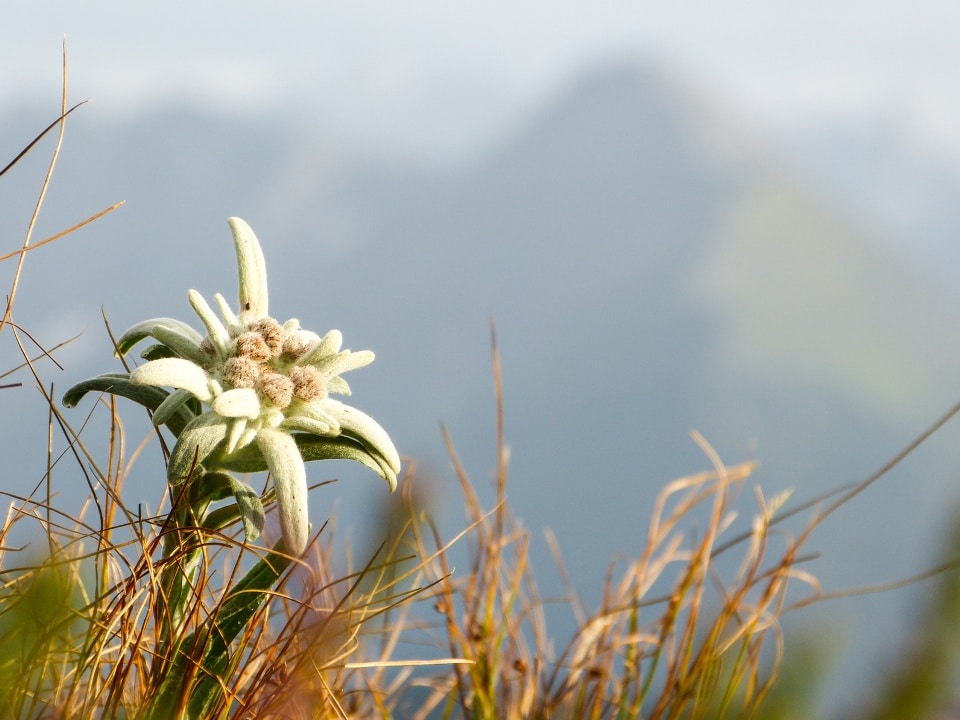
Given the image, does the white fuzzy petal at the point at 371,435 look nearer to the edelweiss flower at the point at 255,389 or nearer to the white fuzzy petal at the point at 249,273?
the edelweiss flower at the point at 255,389

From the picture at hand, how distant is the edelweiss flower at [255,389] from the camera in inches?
37.7

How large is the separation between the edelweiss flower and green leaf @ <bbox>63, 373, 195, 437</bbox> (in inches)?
1.1

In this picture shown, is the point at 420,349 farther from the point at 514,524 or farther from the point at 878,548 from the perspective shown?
the point at 514,524

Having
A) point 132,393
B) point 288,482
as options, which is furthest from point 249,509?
point 132,393

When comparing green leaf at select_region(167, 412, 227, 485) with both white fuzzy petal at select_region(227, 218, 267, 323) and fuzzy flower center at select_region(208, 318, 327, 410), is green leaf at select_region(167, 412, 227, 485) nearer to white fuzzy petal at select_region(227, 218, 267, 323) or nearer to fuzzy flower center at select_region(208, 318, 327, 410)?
fuzzy flower center at select_region(208, 318, 327, 410)

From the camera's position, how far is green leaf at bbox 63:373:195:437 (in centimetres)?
105

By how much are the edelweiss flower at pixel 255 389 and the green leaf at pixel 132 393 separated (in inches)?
1.1

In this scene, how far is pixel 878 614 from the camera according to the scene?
42594mm

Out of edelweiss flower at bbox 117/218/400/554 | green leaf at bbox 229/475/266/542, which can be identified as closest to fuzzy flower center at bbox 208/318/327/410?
edelweiss flower at bbox 117/218/400/554

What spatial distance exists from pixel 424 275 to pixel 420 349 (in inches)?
261

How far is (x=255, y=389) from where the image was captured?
3.33 feet

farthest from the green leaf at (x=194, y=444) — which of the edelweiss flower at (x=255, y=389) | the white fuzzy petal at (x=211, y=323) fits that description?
the white fuzzy petal at (x=211, y=323)

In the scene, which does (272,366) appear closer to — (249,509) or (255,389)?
(255,389)

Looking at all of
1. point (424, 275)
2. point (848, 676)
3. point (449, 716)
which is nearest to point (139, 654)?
point (449, 716)
